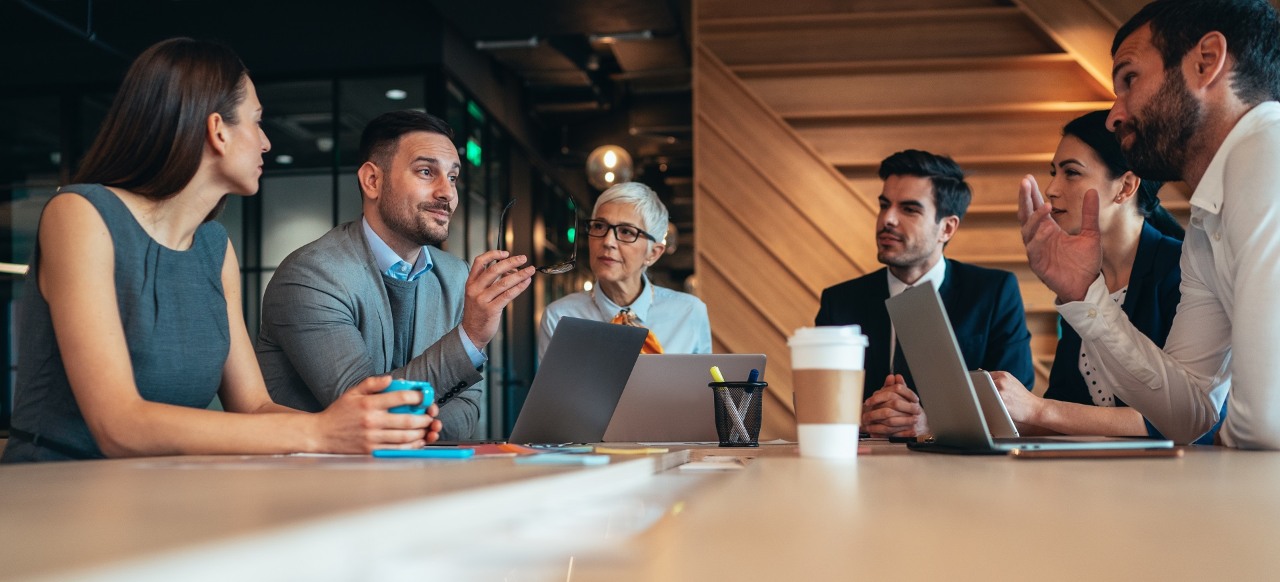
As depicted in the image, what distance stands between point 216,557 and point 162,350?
1.60 meters

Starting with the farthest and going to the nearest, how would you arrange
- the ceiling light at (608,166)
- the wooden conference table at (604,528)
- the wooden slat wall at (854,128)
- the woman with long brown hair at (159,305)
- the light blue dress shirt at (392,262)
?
1. the ceiling light at (608,166)
2. the wooden slat wall at (854,128)
3. the light blue dress shirt at (392,262)
4. the woman with long brown hair at (159,305)
5. the wooden conference table at (604,528)

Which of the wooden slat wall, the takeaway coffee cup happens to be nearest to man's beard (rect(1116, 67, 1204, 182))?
the takeaway coffee cup

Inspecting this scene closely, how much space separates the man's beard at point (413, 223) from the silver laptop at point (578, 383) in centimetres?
98

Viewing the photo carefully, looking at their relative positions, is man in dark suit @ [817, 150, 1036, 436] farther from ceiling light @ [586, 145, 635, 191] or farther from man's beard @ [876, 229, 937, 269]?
ceiling light @ [586, 145, 635, 191]

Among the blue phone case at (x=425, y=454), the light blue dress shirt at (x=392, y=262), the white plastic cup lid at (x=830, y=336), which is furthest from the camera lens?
the light blue dress shirt at (x=392, y=262)

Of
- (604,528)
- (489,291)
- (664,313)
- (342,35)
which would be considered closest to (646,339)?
(489,291)

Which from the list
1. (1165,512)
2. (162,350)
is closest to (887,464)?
Answer: (1165,512)

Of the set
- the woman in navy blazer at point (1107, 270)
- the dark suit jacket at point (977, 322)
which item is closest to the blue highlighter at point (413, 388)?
the woman in navy blazer at point (1107, 270)

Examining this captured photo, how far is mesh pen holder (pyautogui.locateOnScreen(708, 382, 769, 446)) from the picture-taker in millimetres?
1918

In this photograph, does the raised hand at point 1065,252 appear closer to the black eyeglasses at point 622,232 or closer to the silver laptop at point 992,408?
the silver laptop at point 992,408

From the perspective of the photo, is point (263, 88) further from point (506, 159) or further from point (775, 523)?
point (775, 523)

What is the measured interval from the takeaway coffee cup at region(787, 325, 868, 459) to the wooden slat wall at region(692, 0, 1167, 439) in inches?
133

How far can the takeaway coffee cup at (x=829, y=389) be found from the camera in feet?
4.15

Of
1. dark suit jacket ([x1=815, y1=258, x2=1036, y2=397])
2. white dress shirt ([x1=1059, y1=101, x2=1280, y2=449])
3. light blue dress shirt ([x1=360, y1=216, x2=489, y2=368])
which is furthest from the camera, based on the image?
dark suit jacket ([x1=815, y1=258, x2=1036, y2=397])
